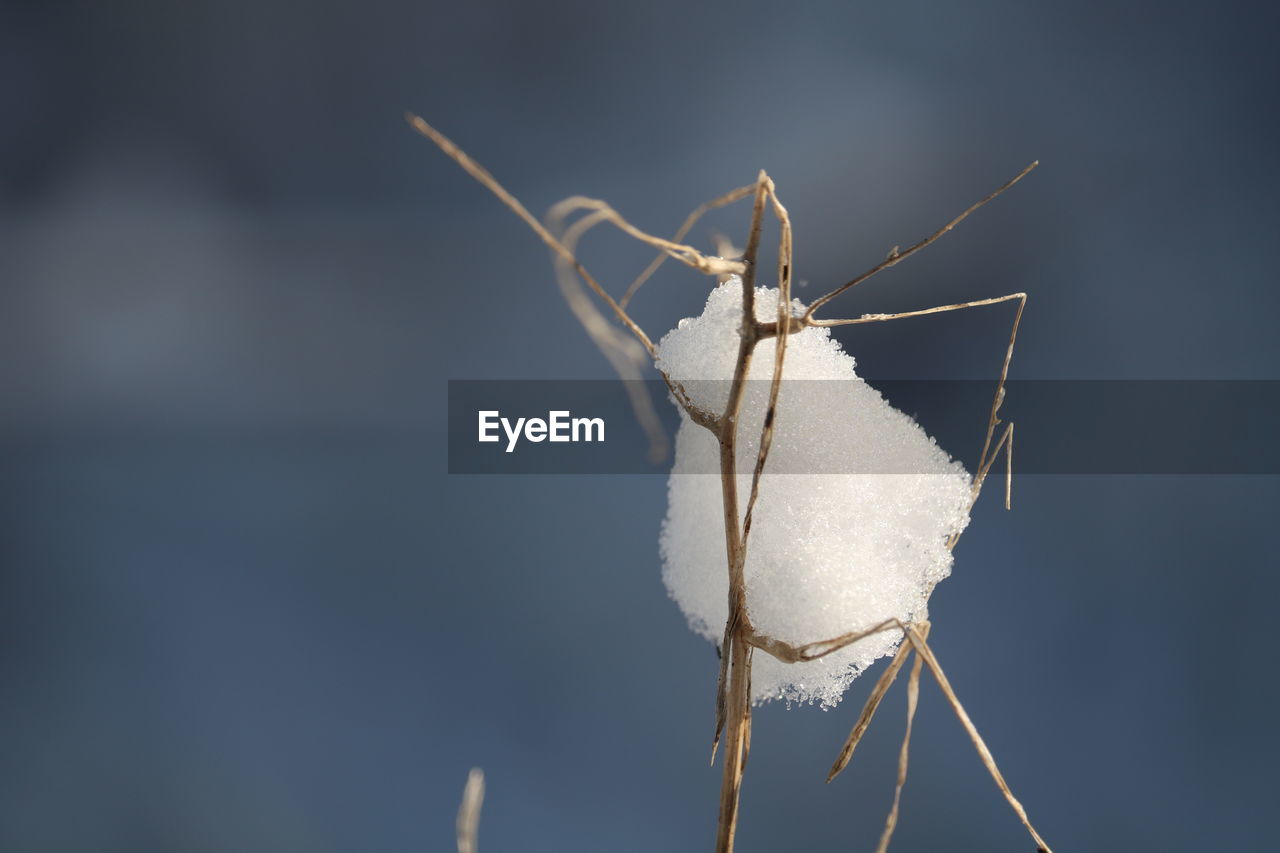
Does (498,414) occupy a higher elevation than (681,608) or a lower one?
higher

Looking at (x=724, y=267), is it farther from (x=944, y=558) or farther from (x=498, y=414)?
(x=498, y=414)

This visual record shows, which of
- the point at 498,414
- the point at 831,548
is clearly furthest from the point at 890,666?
the point at 498,414

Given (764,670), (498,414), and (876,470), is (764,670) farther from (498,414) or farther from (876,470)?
(498,414)

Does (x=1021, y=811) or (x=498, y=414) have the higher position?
(x=498, y=414)

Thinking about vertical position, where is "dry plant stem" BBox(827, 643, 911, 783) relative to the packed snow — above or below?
below

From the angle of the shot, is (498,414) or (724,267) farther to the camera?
(498,414)

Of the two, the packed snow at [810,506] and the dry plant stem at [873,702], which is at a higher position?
the packed snow at [810,506]

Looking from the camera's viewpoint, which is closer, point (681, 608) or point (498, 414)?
point (681, 608)

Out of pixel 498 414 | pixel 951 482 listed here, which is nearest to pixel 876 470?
pixel 951 482
